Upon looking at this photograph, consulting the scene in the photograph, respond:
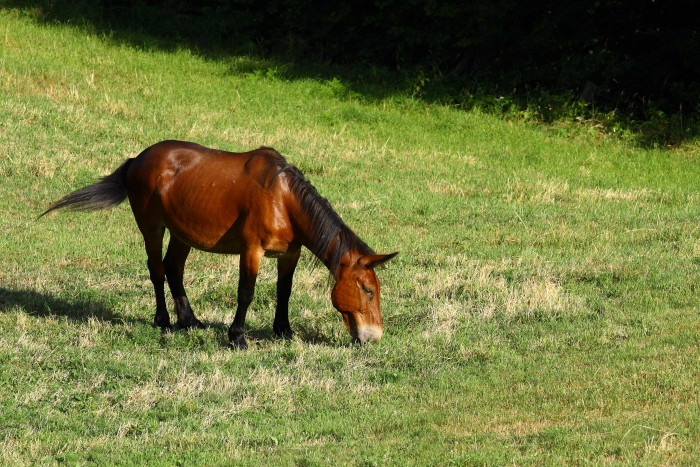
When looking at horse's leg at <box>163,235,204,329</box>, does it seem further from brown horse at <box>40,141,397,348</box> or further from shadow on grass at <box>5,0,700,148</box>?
shadow on grass at <box>5,0,700,148</box>

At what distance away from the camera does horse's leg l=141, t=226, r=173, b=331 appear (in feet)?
29.2

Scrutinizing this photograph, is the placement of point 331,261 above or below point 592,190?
above

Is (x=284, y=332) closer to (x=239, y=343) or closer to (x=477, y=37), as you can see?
(x=239, y=343)

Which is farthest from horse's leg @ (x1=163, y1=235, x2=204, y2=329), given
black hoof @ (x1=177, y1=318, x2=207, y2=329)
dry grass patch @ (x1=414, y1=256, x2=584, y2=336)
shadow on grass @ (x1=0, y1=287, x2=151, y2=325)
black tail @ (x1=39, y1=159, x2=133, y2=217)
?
dry grass patch @ (x1=414, y1=256, x2=584, y2=336)

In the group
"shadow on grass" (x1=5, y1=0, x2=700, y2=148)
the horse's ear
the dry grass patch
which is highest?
the horse's ear

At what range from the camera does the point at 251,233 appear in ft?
26.5

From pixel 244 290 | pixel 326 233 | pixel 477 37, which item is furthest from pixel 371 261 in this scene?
pixel 477 37

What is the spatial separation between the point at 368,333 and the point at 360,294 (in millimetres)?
343

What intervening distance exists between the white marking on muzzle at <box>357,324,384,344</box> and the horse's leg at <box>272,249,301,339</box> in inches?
33.7

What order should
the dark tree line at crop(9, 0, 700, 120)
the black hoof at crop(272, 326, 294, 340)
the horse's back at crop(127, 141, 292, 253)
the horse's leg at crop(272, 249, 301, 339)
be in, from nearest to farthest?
the horse's back at crop(127, 141, 292, 253) < the horse's leg at crop(272, 249, 301, 339) < the black hoof at crop(272, 326, 294, 340) < the dark tree line at crop(9, 0, 700, 120)

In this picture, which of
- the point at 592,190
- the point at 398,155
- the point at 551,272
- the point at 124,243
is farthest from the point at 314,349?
the point at 398,155

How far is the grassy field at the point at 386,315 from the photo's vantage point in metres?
6.11

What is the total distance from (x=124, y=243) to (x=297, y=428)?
6519 millimetres

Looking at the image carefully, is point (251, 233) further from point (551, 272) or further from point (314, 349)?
point (551, 272)
